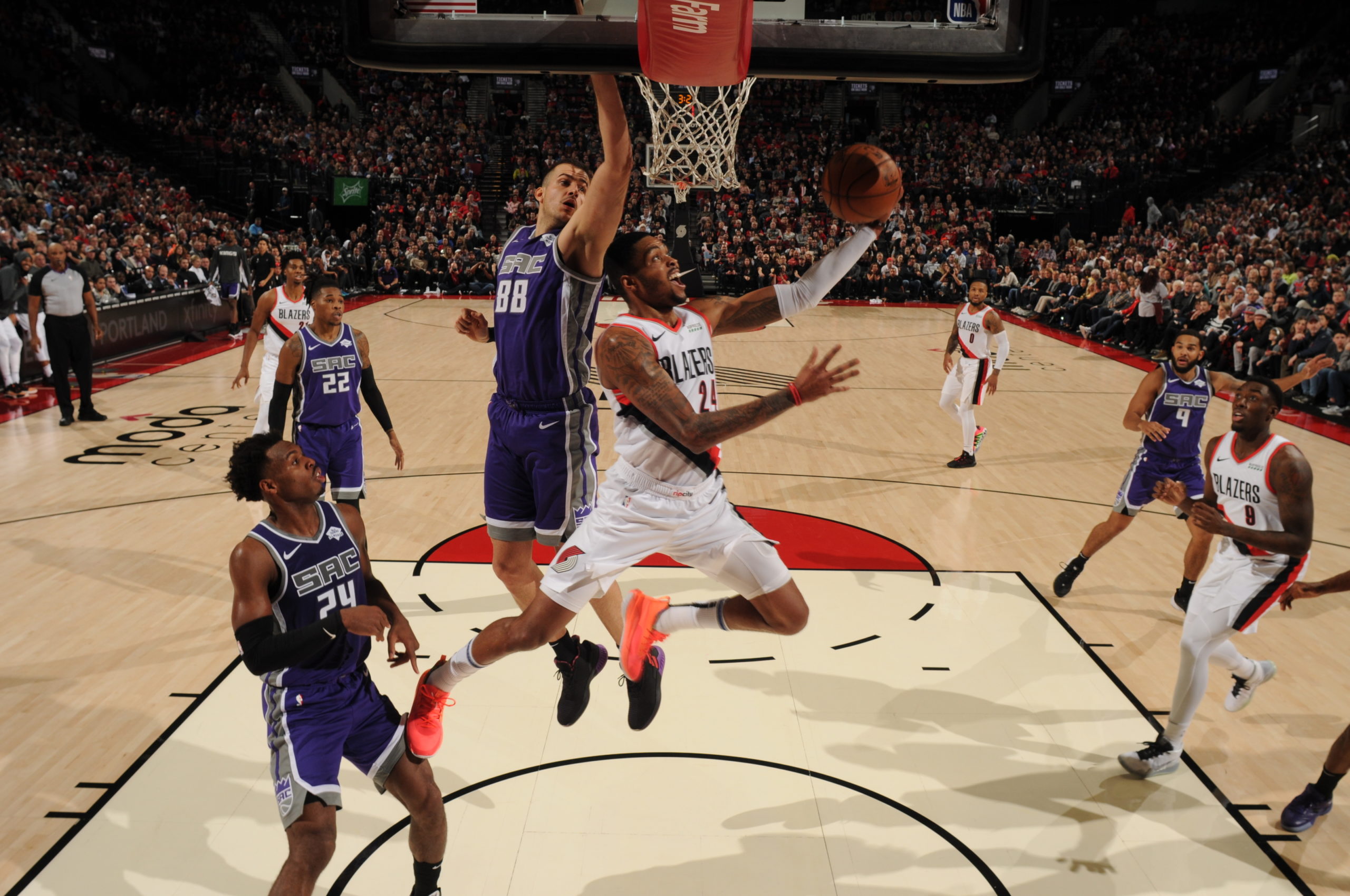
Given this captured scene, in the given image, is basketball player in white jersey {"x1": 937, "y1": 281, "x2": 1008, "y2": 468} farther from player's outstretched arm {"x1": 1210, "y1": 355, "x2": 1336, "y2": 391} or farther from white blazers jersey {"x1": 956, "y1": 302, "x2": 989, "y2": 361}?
player's outstretched arm {"x1": 1210, "y1": 355, "x2": 1336, "y2": 391}

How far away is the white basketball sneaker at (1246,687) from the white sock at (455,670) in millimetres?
3341

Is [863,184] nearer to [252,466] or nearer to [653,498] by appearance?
[653,498]

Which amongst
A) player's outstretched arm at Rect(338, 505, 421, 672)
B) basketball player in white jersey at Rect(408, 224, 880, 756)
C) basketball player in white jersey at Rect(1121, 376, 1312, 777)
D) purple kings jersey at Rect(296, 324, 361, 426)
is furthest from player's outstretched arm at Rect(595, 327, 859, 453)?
purple kings jersey at Rect(296, 324, 361, 426)

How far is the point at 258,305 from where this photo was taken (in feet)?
24.0

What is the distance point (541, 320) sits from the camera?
3922mm

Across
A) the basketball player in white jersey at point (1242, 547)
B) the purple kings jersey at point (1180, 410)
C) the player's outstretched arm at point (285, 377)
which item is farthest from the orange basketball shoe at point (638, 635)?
the purple kings jersey at point (1180, 410)

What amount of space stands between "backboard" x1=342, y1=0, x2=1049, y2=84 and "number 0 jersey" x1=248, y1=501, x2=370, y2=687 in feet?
5.41

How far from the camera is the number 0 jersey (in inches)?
113

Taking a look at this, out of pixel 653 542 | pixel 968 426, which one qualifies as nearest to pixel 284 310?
pixel 653 542

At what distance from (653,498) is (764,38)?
1.67 metres

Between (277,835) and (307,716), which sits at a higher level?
(307,716)

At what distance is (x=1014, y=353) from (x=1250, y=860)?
517 inches

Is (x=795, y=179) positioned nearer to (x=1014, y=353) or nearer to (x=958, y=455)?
(x=1014, y=353)

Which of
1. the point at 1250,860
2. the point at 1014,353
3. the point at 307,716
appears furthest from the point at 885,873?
the point at 1014,353
